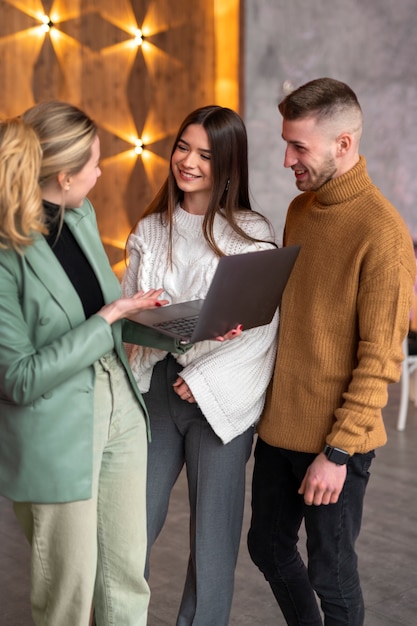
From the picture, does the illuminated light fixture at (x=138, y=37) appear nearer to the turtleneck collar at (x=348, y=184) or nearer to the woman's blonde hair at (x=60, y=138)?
the turtleneck collar at (x=348, y=184)

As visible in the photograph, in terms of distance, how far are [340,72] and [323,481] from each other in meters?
5.53

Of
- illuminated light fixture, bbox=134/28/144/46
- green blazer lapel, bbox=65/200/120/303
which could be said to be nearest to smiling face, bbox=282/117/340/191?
green blazer lapel, bbox=65/200/120/303

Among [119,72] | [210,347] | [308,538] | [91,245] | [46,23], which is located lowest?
[308,538]

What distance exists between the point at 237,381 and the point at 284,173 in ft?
15.3

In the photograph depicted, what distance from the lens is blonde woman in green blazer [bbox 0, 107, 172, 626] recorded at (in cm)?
169

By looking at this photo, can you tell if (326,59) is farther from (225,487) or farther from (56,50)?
(225,487)

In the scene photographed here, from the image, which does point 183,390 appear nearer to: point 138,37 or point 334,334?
point 334,334

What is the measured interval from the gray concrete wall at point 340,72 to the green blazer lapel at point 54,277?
416 centimetres

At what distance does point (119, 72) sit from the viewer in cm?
589

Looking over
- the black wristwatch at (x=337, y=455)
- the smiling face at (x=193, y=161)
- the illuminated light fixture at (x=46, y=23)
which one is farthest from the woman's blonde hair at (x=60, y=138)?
the illuminated light fixture at (x=46, y=23)

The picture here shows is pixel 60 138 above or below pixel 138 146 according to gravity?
below

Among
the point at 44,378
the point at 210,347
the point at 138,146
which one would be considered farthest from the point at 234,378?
the point at 138,146

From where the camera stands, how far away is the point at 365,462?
2066 millimetres

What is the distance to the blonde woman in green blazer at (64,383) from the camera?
1.69m
